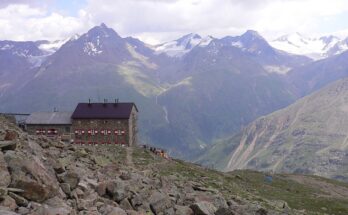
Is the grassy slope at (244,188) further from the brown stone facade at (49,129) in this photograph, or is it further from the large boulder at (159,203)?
the brown stone facade at (49,129)

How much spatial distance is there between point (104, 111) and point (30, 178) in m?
112

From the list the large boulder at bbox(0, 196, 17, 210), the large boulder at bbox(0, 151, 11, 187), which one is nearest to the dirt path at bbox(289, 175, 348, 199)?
the large boulder at bbox(0, 151, 11, 187)

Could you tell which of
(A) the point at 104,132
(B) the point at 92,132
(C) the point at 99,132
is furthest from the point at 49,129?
(A) the point at 104,132

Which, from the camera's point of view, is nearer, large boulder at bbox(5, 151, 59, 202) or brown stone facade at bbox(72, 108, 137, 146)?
large boulder at bbox(5, 151, 59, 202)

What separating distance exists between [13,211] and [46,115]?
123209 mm

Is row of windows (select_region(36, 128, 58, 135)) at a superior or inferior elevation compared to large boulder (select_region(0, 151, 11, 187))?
inferior

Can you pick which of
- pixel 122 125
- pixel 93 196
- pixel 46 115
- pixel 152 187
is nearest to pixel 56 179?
pixel 93 196

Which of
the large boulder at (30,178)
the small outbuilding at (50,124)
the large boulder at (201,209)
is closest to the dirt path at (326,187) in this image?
the small outbuilding at (50,124)

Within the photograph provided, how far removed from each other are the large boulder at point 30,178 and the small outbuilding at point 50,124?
4397 inches

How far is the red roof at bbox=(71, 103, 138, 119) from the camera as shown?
137 metres

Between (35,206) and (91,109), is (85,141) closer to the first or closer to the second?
(91,109)

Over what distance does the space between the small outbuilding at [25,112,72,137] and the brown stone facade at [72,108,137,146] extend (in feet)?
11.6

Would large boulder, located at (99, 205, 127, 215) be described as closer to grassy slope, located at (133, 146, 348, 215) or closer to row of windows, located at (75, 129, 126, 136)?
grassy slope, located at (133, 146, 348, 215)

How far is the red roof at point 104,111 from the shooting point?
136875 mm
